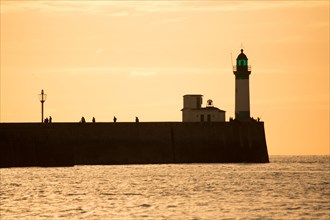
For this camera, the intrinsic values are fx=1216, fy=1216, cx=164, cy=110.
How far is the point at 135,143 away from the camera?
9400 centimetres

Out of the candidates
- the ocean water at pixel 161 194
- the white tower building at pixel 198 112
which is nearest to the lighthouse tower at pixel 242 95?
the white tower building at pixel 198 112

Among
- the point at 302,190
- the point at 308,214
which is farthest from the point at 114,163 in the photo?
the point at 308,214

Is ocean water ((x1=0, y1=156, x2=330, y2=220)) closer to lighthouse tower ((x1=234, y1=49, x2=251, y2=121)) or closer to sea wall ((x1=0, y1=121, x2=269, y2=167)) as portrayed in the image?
sea wall ((x1=0, y1=121, x2=269, y2=167))

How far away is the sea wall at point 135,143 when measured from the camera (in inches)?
3499

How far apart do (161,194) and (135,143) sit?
3072 cm

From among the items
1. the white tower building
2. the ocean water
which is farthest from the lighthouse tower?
the ocean water

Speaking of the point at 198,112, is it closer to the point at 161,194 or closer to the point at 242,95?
the point at 242,95

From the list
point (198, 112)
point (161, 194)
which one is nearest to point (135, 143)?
point (198, 112)

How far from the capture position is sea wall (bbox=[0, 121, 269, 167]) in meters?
88.9

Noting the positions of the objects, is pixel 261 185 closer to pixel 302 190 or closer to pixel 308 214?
pixel 302 190

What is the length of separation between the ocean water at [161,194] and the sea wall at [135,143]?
1.45 m

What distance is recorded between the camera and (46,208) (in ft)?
179

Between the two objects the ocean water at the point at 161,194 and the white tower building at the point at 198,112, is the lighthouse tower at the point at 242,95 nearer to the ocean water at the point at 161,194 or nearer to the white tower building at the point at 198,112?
the white tower building at the point at 198,112

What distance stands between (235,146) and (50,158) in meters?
15.3
